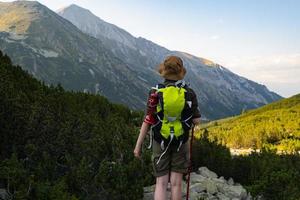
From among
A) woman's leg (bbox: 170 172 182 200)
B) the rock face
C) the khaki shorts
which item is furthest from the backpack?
the rock face

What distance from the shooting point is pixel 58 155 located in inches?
358

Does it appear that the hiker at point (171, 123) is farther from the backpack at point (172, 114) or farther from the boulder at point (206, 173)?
the boulder at point (206, 173)

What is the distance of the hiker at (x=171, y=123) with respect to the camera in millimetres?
5957

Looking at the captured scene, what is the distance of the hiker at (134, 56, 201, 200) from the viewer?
5.96 metres

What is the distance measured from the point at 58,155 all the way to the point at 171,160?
3592 mm

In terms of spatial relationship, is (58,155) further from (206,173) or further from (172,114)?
(206,173)

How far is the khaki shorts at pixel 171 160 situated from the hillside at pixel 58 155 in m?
1.72

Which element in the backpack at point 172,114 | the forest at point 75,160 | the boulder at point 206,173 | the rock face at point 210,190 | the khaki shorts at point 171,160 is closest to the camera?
the backpack at point 172,114

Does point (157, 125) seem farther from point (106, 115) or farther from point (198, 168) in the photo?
point (106, 115)

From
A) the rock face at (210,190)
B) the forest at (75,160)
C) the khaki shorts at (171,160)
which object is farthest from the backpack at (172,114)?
the rock face at (210,190)

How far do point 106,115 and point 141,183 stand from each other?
20.6ft

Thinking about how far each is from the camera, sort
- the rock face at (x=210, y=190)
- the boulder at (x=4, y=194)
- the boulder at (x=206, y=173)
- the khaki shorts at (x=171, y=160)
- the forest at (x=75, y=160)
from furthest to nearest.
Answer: the boulder at (x=206, y=173) → the rock face at (x=210, y=190) → the forest at (x=75, y=160) → the boulder at (x=4, y=194) → the khaki shorts at (x=171, y=160)

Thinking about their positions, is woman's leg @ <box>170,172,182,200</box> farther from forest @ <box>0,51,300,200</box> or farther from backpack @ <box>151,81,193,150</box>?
forest @ <box>0,51,300,200</box>

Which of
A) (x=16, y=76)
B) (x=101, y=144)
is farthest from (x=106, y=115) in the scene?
(x=101, y=144)
